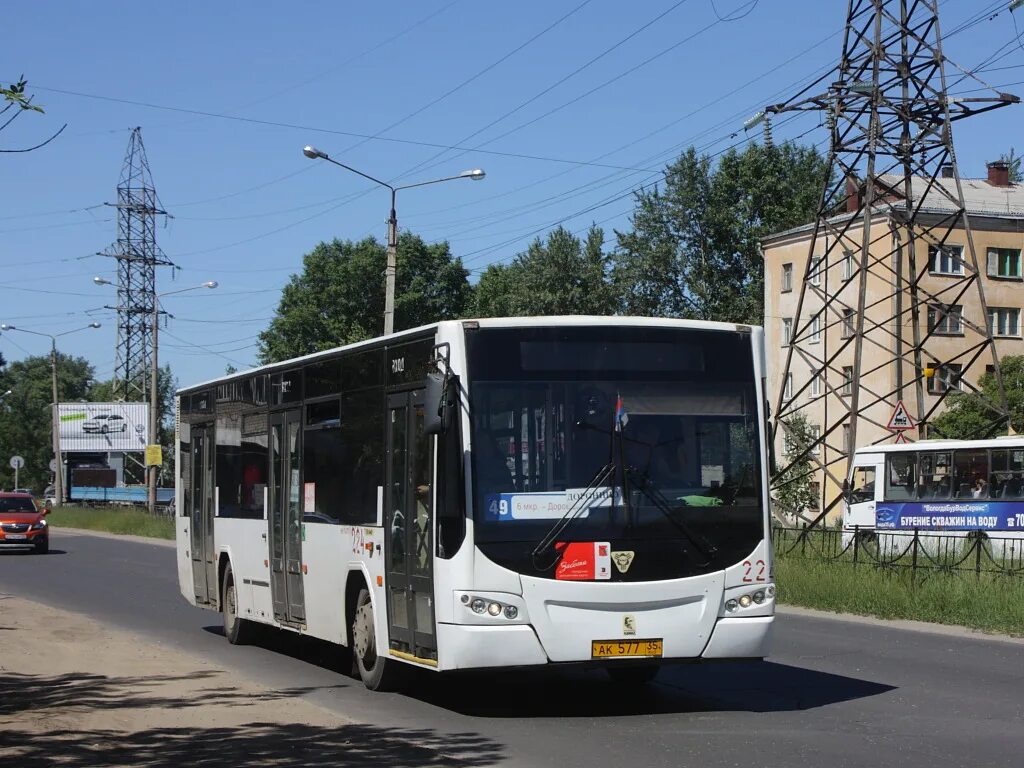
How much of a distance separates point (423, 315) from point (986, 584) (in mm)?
74277

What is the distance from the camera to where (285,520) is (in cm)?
1585

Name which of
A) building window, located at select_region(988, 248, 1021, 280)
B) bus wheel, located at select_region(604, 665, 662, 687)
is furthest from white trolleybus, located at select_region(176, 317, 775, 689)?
building window, located at select_region(988, 248, 1021, 280)

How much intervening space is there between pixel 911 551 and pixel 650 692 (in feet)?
43.2

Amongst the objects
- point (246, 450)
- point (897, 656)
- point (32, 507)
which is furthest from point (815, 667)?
point (32, 507)

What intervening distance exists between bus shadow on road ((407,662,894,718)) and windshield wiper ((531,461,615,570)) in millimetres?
904

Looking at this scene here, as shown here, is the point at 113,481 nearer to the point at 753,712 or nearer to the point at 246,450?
the point at 246,450

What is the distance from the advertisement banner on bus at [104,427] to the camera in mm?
97938

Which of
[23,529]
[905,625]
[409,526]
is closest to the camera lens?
[409,526]

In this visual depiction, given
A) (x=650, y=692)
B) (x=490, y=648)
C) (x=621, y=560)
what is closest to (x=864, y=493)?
(x=650, y=692)

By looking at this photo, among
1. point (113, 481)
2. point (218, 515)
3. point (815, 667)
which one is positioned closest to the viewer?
point (815, 667)

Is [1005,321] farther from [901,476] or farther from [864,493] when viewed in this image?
[901,476]

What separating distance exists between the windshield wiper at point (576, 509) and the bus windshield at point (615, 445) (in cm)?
1

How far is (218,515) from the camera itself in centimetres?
1836

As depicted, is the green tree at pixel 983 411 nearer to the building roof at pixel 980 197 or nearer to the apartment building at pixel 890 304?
the apartment building at pixel 890 304
